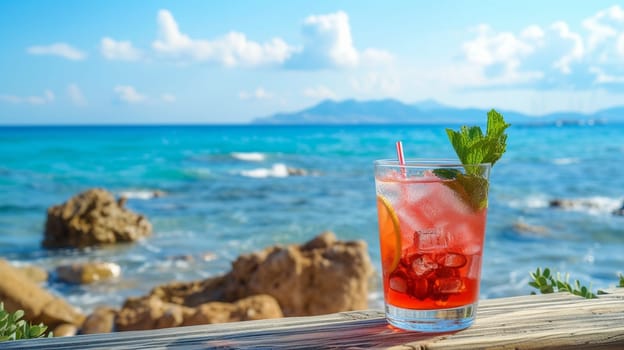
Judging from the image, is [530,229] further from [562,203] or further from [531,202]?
[531,202]

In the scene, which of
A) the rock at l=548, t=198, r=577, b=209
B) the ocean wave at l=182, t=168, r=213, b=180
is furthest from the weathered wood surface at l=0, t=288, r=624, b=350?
the ocean wave at l=182, t=168, r=213, b=180

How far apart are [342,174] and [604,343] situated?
22627 millimetres

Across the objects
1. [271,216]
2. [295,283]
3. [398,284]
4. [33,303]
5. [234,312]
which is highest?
[398,284]

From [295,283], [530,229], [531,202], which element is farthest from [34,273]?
[531,202]

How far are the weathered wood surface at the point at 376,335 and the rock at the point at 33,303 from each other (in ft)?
19.4

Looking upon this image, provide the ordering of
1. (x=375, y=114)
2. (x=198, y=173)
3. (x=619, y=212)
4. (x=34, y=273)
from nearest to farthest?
(x=34, y=273) < (x=619, y=212) < (x=198, y=173) < (x=375, y=114)

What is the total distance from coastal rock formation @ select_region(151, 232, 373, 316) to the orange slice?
14.7ft

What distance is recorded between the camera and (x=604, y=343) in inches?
51.9

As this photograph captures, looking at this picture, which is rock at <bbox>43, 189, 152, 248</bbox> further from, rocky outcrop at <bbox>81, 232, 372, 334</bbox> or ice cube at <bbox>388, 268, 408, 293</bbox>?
ice cube at <bbox>388, 268, 408, 293</bbox>

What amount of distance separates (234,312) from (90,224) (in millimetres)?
7826

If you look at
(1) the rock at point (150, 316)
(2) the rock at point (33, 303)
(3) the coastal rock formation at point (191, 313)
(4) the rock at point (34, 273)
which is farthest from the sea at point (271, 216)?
(1) the rock at point (150, 316)

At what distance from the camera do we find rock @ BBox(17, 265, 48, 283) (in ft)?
30.4

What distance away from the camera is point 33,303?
6770 millimetres

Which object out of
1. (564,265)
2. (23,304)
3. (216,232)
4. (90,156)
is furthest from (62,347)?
(90,156)
